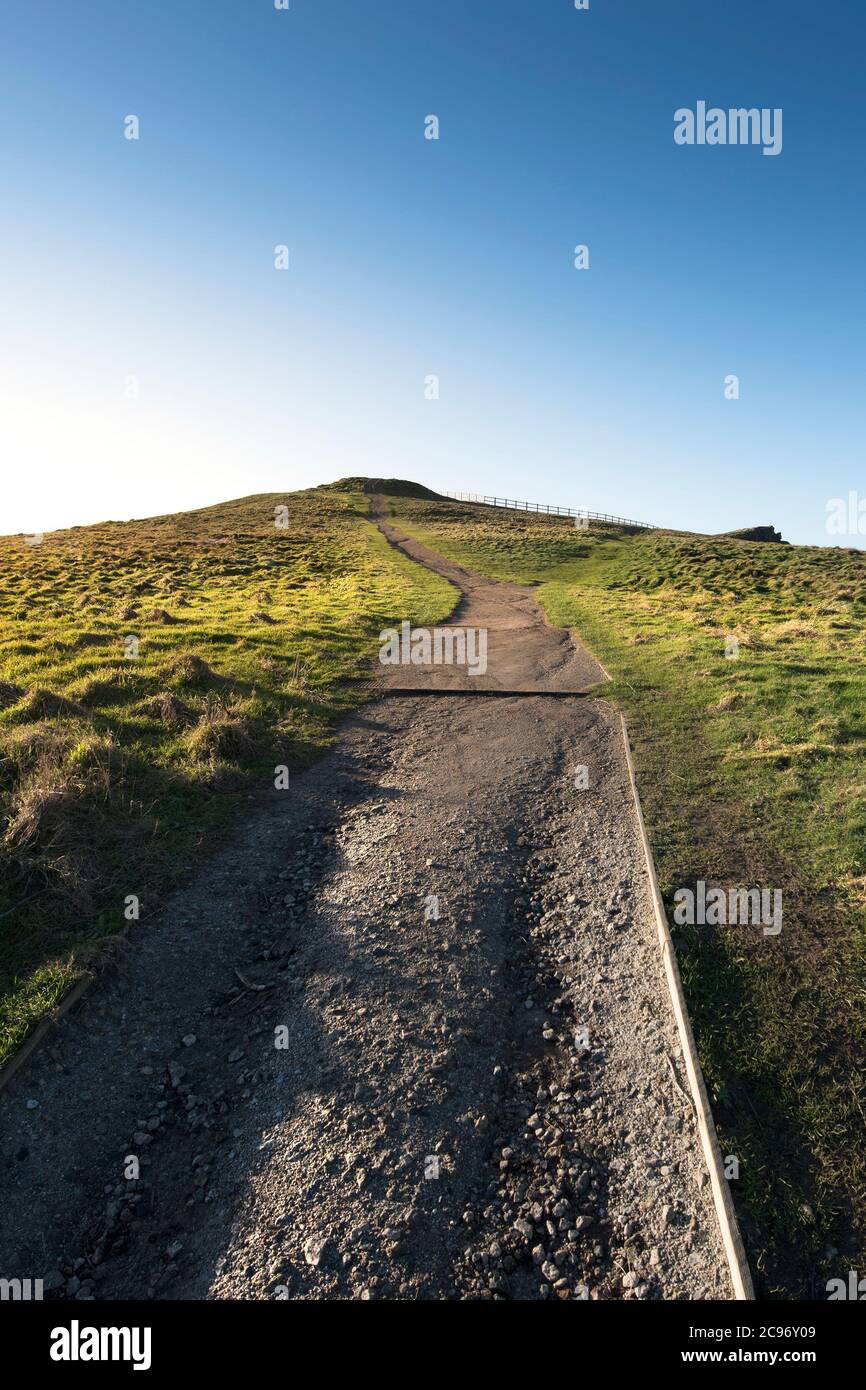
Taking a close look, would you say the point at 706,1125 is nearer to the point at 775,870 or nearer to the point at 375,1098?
the point at 375,1098

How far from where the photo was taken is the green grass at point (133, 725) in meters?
7.80

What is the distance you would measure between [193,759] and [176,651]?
303 inches

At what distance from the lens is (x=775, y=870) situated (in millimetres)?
9078

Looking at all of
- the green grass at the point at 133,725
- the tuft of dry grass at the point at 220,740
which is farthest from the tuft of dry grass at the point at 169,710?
the tuft of dry grass at the point at 220,740

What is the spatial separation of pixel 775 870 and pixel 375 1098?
6218mm

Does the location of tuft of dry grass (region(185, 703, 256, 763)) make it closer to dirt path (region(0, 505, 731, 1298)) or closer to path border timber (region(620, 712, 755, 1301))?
dirt path (region(0, 505, 731, 1298))

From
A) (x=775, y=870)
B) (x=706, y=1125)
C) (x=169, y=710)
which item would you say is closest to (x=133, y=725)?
(x=169, y=710)

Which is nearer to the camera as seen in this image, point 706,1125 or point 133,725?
point 706,1125

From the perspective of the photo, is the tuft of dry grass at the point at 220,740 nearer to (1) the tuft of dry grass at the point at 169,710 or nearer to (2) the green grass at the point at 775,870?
(1) the tuft of dry grass at the point at 169,710

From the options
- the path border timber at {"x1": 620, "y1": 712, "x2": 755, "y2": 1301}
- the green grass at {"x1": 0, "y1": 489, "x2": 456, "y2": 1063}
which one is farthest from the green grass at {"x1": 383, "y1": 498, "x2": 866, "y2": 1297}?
the green grass at {"x1": 0, "y1": 489, "x2": 456, "y2": 1063}

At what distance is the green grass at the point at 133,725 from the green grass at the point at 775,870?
6.32 meters

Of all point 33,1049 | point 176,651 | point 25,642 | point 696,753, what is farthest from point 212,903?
point 25,642
